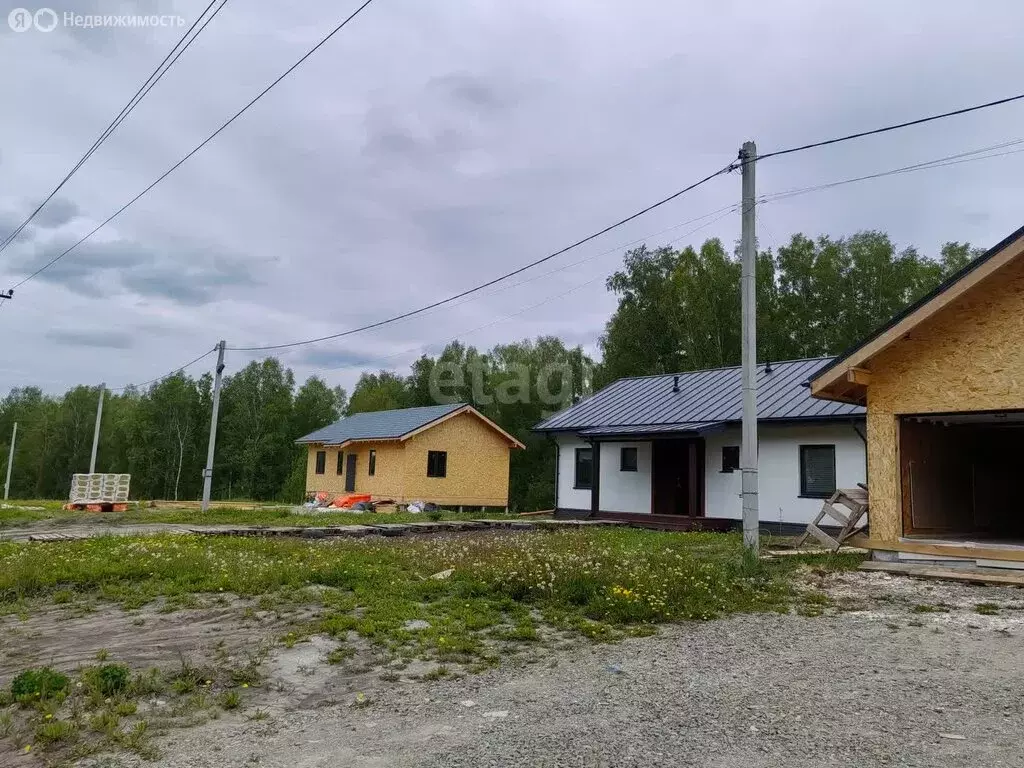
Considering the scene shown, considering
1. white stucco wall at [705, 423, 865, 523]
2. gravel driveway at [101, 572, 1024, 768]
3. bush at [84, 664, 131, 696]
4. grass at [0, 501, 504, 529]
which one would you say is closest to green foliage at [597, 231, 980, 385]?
white stucco wall at [705, 423, 865, 523]

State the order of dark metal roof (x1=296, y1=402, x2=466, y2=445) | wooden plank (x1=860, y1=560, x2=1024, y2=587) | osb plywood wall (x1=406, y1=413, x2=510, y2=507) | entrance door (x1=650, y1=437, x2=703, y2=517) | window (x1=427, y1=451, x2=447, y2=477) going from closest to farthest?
wooden plank (x1=860, y1=560, x2=1024, y2=587), entrance door (x1=650, y1=437, x2=703, y2=517), osb plywood wall (x1=406, y1=413, x2=510, y2=507), dark metal roof (x1=296, y1=402, x2=466, y2=445), window (x1=427, y1=451, x2=447, y2=477)

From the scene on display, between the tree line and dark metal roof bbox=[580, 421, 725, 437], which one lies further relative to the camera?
the tree line

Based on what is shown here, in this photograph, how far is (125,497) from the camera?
27.3 meters

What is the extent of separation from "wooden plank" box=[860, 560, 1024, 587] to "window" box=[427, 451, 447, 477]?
72.7ft

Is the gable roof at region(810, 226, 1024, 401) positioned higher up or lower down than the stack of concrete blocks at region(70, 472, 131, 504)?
higher up

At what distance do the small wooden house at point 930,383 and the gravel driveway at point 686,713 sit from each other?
4.70m

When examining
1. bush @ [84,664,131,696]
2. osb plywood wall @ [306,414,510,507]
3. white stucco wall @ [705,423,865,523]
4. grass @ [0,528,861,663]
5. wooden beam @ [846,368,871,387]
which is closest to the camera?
bush @ [84,664,131,696]

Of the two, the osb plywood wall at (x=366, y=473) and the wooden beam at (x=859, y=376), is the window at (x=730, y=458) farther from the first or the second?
the osb plywood wall at (x=366, y=473)

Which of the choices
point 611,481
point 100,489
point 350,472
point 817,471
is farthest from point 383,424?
point 817,471

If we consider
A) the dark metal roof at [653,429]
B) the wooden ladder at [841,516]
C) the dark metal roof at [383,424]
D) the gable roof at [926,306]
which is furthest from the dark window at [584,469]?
the gable roof at [926,306]

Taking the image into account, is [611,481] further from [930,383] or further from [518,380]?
[518,380]

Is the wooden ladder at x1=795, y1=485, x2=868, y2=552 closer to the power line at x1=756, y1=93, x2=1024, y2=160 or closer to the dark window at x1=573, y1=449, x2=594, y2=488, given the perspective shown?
the power line at x1=756, y1=93, x2=1024, y2=160

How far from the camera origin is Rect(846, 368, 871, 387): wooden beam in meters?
11.1

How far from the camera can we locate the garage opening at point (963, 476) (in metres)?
11.8
